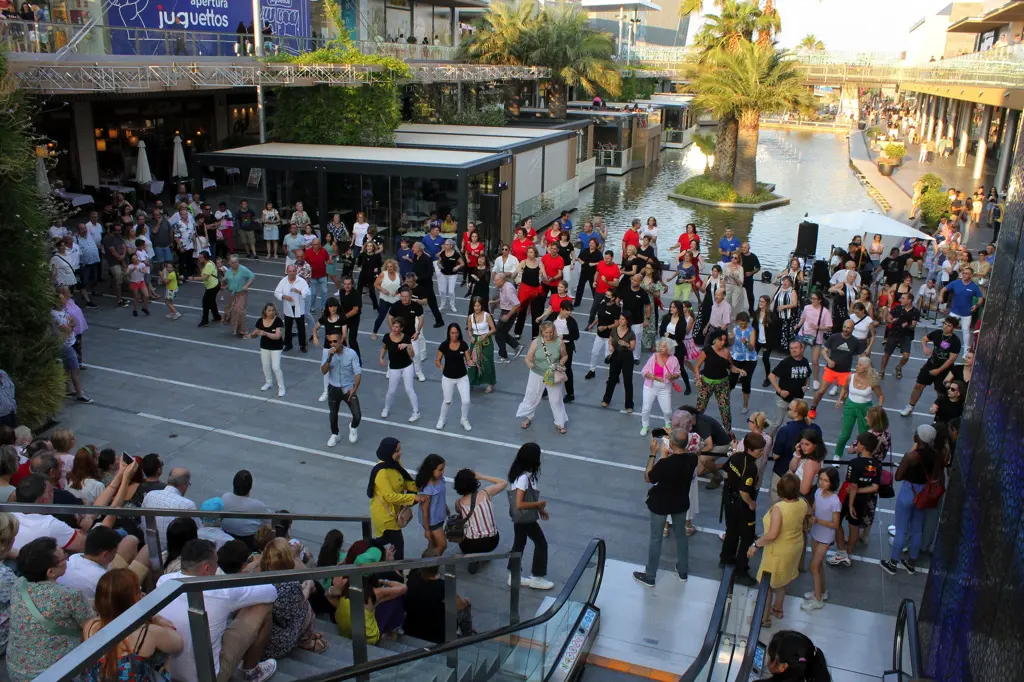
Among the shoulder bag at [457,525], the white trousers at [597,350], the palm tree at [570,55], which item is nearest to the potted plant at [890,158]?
the palm tree at [570,55]

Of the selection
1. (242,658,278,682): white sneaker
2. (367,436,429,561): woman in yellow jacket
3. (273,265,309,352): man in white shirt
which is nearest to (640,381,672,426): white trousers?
(367,436,429,561): woman in yellow jacket

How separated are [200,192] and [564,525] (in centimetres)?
1646

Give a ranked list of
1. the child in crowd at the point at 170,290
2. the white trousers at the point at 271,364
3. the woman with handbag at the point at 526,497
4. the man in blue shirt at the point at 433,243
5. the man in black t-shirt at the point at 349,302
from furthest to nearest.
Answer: the man in blue shirt at the point at 433,243, the child in crowd at the point at 170,290, the man in black t-shirt at the point at 349,302, the white trousers at the point at 271,364, the woman with handbag at the point at 526,497

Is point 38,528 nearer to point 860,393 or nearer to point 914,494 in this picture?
point 914,494

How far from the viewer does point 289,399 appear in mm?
12727

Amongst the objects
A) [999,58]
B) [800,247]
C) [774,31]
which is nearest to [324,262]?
[800,247]

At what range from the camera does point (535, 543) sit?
26.5ft

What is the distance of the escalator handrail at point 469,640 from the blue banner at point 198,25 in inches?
828

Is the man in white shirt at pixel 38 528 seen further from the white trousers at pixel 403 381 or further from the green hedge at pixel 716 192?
the green hedge at pixel 716 192

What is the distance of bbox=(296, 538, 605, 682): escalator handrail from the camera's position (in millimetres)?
4125

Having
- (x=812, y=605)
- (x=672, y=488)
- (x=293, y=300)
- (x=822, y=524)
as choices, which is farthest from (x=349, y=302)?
(x=812, y=605)

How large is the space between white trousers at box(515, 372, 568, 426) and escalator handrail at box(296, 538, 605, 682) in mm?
3978

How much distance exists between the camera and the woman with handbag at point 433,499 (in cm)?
774

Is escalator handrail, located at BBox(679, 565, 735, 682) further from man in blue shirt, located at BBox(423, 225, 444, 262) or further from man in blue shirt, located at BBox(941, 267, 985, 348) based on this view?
man in blue shirt, located at BBox(423, 225, 444, 262)
